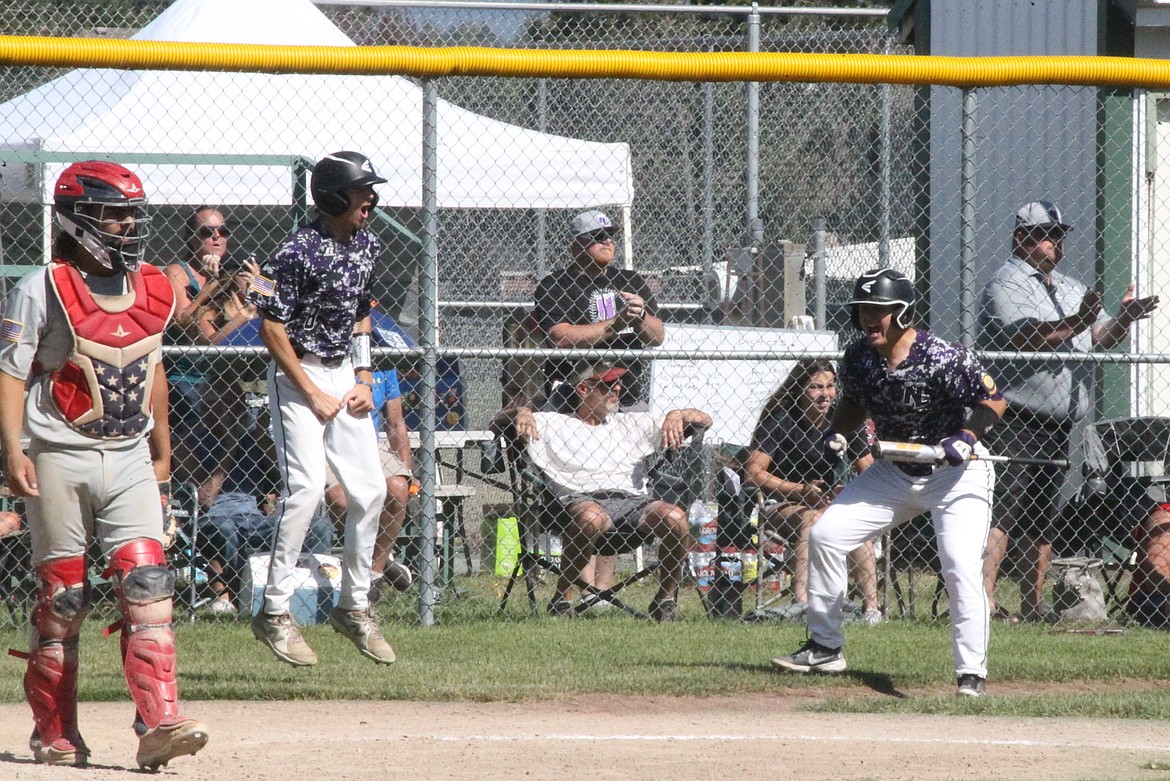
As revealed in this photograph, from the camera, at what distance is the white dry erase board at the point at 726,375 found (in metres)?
9.41

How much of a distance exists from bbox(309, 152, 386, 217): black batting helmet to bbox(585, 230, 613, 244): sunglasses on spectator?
2396 mm

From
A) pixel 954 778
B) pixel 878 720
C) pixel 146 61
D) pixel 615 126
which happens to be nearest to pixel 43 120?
pixel 146 61

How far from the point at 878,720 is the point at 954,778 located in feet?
3.25

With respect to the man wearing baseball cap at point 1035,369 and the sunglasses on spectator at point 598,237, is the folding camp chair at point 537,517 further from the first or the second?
the man wearing baseball cap at point 1035,369

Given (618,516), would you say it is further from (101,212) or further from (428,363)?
(101,212)

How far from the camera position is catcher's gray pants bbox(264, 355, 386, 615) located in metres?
5.73

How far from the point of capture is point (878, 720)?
5539 mm

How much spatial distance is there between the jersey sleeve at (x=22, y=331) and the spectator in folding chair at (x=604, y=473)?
11.9 ft

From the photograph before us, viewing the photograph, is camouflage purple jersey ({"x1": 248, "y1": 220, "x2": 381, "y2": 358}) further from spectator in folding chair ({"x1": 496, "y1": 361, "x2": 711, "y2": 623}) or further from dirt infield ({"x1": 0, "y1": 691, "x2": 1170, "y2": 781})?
spectator in folding chair ({"x1": 496, "y1": 361, "x2": 711, "y2": 623})

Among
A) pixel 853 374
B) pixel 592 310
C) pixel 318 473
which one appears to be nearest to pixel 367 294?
pixel 318 473

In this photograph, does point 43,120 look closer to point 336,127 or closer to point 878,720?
point 336,127

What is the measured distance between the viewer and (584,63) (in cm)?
718

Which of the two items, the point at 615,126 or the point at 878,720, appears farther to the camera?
the point at 615,126

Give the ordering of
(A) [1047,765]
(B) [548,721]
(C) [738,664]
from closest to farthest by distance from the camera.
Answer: (A) [1047,765]
(B) [548,721]
(C) [738,664]
